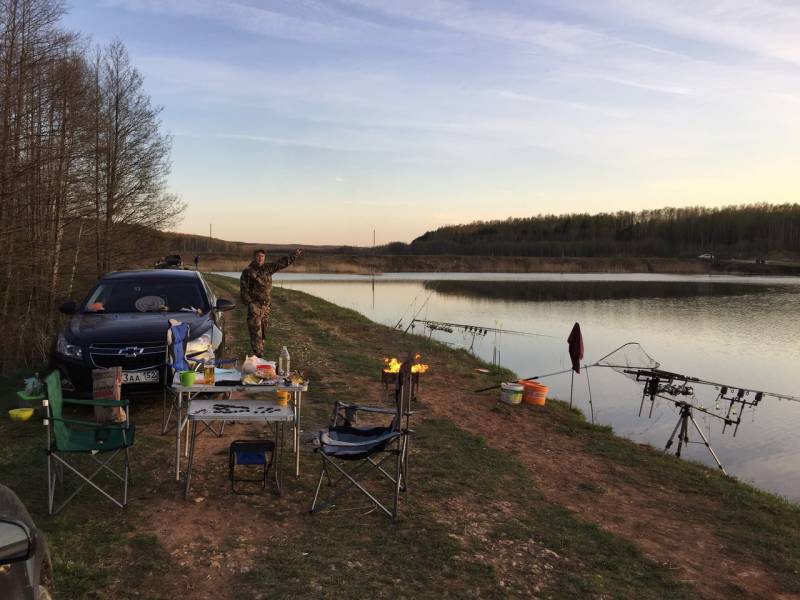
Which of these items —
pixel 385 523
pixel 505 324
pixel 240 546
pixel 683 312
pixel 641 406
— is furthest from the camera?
pixel 683 312

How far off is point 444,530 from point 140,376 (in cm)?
402

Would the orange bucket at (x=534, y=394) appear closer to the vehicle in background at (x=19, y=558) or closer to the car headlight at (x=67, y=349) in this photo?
the car headlight at (x=67, y=349)

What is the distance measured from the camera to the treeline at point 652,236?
119625mm

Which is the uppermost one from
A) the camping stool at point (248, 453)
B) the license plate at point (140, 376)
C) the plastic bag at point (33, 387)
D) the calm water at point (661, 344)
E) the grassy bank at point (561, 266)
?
the grassy bank at point (561, 266)

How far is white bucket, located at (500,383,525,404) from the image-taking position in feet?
32.3

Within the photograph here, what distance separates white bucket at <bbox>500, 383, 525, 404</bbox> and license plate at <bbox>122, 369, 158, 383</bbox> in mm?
5732

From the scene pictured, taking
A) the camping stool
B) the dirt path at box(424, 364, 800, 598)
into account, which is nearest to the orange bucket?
the dirt path at box(424, 364, 800, 598)

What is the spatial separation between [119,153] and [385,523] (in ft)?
68.0

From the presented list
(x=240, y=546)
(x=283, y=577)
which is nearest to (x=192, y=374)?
(x=240, y=546)

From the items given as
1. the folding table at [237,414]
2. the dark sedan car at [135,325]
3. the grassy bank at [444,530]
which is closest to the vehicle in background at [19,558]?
the grassy bank at [444,530]

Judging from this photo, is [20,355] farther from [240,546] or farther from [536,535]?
[536,535]

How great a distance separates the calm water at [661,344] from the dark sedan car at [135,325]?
24.3 feet

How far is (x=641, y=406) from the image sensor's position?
1168cm

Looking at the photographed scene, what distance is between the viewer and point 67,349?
21.6ft
